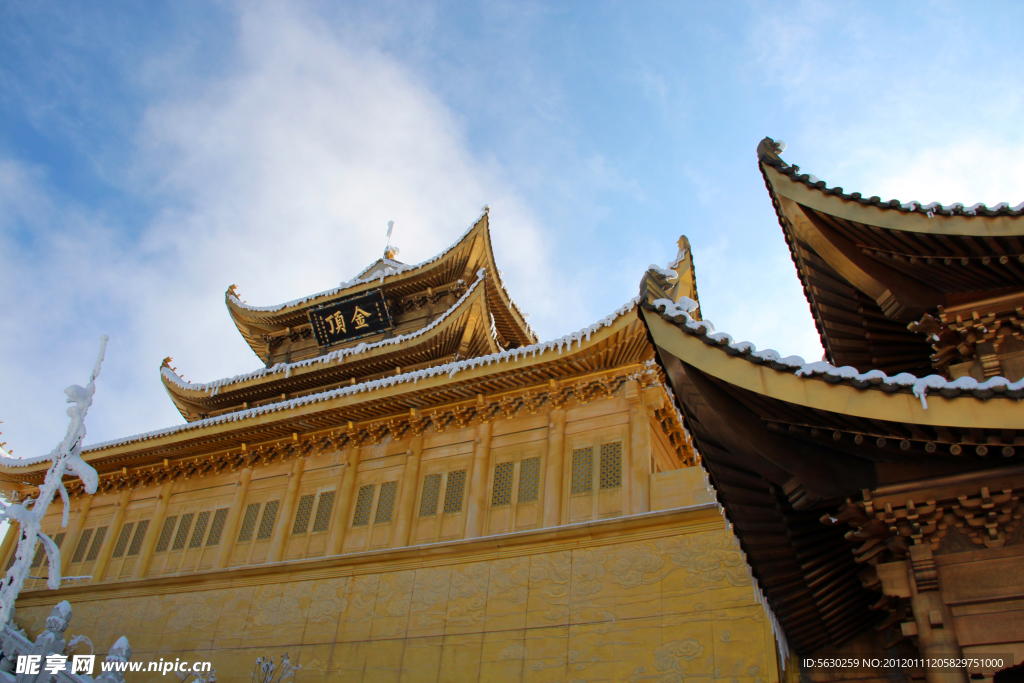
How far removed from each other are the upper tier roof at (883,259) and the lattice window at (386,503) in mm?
7755

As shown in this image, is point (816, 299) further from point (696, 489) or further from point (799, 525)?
point (696, 489)

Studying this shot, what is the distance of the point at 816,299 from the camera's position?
7.21 metres

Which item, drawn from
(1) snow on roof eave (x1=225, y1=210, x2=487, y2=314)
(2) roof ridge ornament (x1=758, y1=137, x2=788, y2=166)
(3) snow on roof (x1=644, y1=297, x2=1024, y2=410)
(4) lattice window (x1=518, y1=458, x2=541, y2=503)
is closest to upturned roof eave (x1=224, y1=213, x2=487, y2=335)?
(1) snow on roof eave (x1=225, y1=210, x2=487, y2=314)

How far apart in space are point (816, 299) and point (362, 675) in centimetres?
819

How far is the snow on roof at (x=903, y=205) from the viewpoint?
19.2 feet

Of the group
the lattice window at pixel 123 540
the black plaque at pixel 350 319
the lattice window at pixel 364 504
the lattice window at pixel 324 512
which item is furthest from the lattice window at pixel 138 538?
the black plaque at pixel 350 319

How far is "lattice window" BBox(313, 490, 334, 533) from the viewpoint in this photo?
13.0 meters

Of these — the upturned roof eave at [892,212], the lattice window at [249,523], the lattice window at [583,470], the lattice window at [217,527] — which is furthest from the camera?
the lattice window at [217,527]

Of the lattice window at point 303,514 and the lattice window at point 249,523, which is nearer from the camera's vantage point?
the lattice window at point 303,514

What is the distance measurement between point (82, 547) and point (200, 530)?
135 inches

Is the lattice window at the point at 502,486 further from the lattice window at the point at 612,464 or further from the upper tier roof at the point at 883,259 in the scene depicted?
the upper tier roof at the point at 883,259

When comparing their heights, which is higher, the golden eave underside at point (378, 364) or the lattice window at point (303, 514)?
the golden eave underside at point (378, 364)

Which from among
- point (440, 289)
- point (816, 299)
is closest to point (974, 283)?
point (816, 299)

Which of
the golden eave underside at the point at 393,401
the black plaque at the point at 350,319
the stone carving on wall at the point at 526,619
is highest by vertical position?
the black plaque at the point at 350,319
